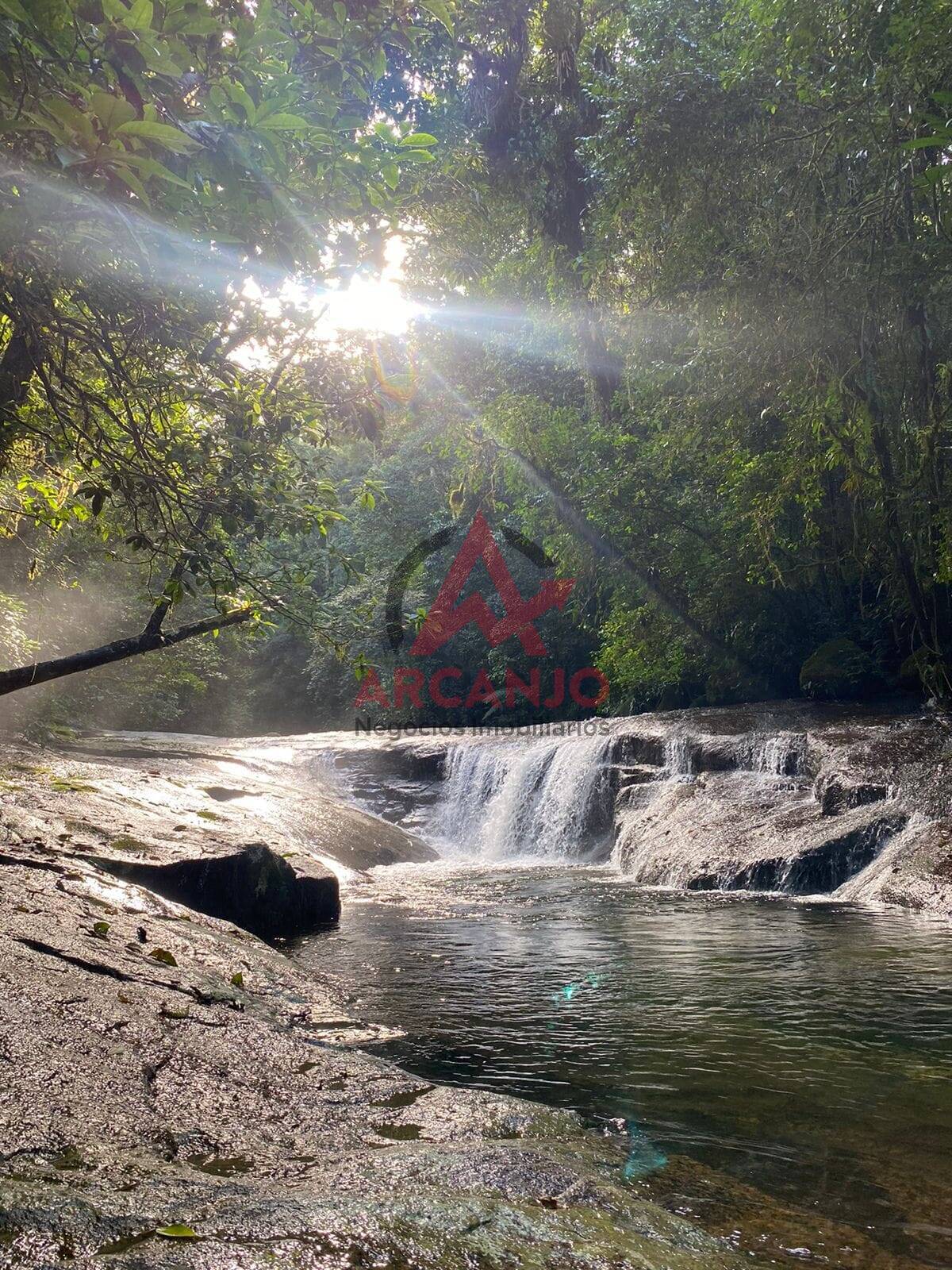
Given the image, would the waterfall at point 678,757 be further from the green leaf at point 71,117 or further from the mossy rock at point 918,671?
the green leaf at point 71,117

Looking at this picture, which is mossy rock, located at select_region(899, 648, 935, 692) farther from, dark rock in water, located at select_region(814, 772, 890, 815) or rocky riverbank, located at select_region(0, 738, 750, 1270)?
rocky riverbank, located at select_region(0, 738, 750, 1270)

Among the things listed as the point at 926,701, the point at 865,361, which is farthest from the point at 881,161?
the point at 926,701

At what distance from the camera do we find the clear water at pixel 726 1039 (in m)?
3.06

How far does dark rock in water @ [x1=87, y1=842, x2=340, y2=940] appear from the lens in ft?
23.3

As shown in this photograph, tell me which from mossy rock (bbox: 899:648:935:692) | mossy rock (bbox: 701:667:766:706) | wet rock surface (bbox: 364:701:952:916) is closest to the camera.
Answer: wet rock surface (bbox: 364:701:952:916)

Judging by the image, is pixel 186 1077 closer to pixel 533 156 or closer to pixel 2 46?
pixel 2 46

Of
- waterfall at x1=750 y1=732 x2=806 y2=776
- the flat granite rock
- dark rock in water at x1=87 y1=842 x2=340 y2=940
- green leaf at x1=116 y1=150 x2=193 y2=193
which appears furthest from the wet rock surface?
green leaf at x1=116 y1=150 x2=193 y2=193

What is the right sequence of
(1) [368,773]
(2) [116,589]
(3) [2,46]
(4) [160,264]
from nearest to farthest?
(3) [2,46], (4) [160,264], (1) [368,773], (2) [116,589]

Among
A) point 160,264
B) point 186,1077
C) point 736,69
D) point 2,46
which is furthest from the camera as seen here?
point 736,69

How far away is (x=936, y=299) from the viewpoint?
11.2 metres

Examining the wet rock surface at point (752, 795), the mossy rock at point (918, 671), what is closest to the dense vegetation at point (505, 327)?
the mossy rock at point (918, 671)

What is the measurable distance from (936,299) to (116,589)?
1840cm

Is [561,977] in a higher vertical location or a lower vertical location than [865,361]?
lower

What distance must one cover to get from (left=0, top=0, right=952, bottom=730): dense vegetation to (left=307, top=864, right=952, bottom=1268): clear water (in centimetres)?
226
